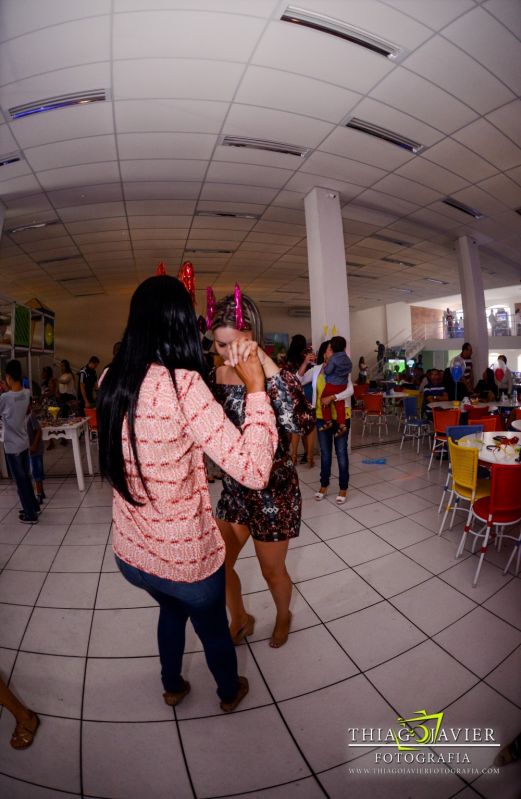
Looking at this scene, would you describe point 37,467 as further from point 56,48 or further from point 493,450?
point 493,450

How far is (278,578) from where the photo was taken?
4.85ft

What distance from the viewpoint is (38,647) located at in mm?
1665

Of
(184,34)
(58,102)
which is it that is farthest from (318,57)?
(58,102)

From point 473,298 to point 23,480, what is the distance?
7.87 m

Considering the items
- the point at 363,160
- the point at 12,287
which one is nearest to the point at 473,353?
the point at 363,160

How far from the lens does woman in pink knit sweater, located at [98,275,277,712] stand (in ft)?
2.67

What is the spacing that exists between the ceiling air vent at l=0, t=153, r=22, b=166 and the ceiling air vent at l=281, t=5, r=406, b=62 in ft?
9.60

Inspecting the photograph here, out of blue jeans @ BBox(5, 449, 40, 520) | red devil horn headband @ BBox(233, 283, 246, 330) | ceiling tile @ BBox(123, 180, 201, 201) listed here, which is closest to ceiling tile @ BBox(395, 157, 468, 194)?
ceiling tile @ BBox(123, 180, 201, 201)

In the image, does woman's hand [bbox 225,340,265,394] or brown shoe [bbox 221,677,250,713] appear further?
brown shoe [bbox 221,677,250,713]

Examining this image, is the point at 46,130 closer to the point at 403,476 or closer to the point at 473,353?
the point at 403,476

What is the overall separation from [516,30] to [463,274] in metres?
4.76

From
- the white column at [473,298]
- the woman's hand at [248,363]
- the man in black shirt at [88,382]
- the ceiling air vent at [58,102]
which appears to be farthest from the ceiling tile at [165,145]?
the white column at [473,298]

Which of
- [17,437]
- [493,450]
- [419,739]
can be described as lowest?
[419,739]

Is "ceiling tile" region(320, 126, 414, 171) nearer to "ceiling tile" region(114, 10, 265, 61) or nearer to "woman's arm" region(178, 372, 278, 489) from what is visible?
"ceiling tile" region(114, 10, 265, 61)
